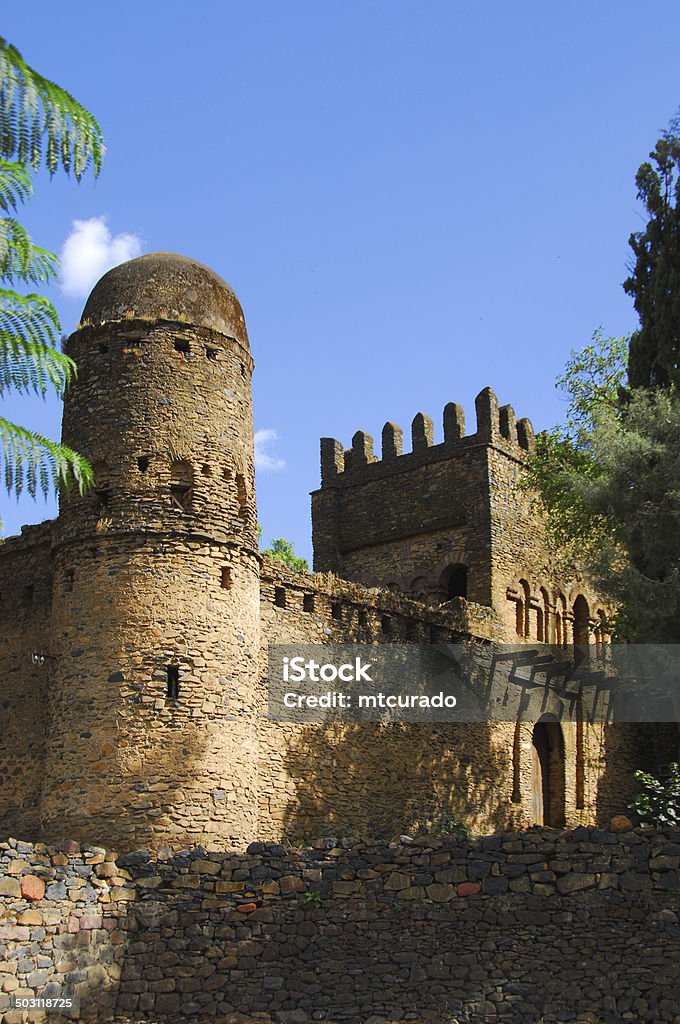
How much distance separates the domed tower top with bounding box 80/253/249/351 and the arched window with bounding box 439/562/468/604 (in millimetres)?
10390

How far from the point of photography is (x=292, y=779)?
19484 mm

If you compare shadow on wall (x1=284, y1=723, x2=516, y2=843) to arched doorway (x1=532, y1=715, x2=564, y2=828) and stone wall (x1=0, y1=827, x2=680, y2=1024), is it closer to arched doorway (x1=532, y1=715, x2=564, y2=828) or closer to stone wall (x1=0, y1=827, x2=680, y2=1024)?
arched doorway (x1=532, y1=715, x2=564, y2=828)

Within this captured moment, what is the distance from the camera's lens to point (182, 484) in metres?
17.5

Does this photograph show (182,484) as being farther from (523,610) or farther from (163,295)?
(523,610)

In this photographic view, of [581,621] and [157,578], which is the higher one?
[581,621]

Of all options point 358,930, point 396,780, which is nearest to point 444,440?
point 396,780

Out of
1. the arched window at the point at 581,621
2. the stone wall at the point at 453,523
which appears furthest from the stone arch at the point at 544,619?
the arched window at the point at 581,621

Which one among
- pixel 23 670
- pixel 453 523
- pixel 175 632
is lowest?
pixel 23 670

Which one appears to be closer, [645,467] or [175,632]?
Answer: [175,632]

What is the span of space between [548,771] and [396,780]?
21.7 ft

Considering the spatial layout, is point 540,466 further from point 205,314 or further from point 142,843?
point 142,843

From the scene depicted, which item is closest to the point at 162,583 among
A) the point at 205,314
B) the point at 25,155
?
the point at 205,314

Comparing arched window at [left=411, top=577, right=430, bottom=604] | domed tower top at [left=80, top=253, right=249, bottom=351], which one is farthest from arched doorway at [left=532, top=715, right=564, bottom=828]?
domed tower top at [left=80, top=253, right=249, bottom=351]

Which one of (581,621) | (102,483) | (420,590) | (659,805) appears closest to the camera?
(102,483)
